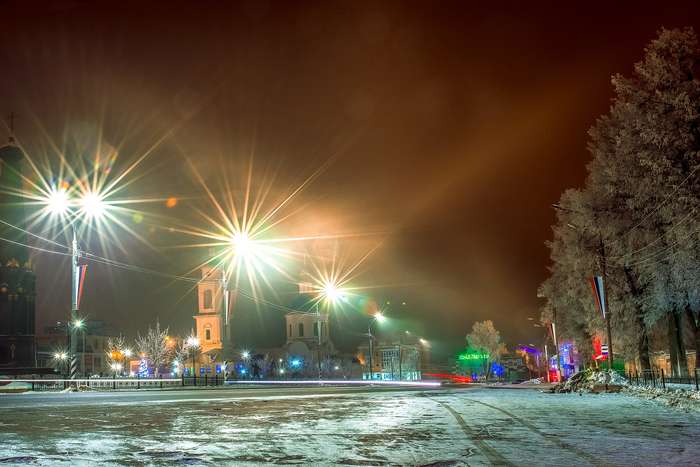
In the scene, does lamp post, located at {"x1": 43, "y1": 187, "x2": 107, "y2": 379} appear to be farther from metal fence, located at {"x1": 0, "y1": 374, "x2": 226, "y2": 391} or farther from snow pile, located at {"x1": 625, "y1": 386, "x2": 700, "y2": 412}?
snow pile, located at {"x1": 625, "y1": 386, "x2": 700, "y2": 412}

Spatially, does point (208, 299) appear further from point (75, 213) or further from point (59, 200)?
point (59, 200)

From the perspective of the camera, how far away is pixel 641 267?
34.3 m

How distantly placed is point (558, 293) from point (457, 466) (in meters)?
44.8

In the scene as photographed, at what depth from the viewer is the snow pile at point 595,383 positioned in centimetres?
3039

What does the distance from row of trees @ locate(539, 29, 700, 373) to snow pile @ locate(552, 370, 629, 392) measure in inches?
208

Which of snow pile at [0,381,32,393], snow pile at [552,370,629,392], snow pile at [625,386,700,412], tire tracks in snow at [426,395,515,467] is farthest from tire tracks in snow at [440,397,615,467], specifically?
snow pile at [0,381,32,393]

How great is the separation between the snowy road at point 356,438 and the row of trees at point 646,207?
16.1 m

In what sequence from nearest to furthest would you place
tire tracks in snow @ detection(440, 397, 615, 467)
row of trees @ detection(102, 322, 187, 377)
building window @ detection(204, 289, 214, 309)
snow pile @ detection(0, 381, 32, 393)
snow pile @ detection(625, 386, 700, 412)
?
1. tire tracks in snow @ detection(440, 397, 615, 467)
2. snow pile @ detection(625, 386, 700, 412)
3. snow pile @ detection(0, 381, 32, 393)
4. row of trees @ detection(102, 322, 187, 377)
5. building window @ detection(204, 289, 214, 309)

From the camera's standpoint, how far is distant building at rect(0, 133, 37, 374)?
235 feet

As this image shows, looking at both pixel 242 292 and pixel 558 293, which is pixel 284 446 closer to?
pixel 558 293

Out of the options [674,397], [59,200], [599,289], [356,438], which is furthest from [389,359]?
[356,438]

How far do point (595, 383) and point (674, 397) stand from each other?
33.4ft

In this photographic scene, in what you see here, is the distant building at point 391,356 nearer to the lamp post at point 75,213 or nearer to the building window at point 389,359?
the building window at point 389,359

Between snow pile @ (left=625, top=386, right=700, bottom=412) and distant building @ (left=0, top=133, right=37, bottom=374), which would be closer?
snow pile @ (left=625, top=386, right=700, bottom=412)
